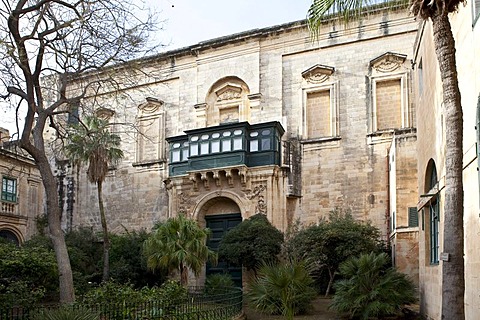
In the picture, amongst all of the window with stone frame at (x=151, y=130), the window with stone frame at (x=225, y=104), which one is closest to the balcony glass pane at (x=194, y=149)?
the window with stone frame at (x=225, y=104)

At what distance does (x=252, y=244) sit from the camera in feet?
73.8

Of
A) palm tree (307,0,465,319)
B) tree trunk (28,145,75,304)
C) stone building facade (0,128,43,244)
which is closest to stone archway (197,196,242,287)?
stone building facade (0,128,43,244)

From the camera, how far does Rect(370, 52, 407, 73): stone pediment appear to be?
24.2 m

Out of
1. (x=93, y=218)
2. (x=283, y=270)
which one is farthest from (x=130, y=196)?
(x=283, y=270)

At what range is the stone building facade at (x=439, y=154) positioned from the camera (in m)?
9.53

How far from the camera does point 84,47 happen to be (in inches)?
587

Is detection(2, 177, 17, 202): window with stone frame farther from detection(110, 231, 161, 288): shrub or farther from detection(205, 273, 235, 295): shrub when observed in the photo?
detection(205, 273, 235, 295): shrub

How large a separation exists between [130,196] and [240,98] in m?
8.16

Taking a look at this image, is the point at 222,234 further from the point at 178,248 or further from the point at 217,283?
the point at 178,248

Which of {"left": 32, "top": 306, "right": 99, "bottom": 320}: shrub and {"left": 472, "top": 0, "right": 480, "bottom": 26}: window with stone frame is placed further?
{"left": 32, "top": 306, "right": 99, "bottom": 320}: shrub

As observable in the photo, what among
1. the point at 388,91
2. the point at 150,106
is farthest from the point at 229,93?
the point at 388,91

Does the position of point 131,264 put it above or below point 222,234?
below

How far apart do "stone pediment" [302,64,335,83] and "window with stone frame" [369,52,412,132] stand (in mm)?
2048

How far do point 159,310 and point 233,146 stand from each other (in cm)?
1333
